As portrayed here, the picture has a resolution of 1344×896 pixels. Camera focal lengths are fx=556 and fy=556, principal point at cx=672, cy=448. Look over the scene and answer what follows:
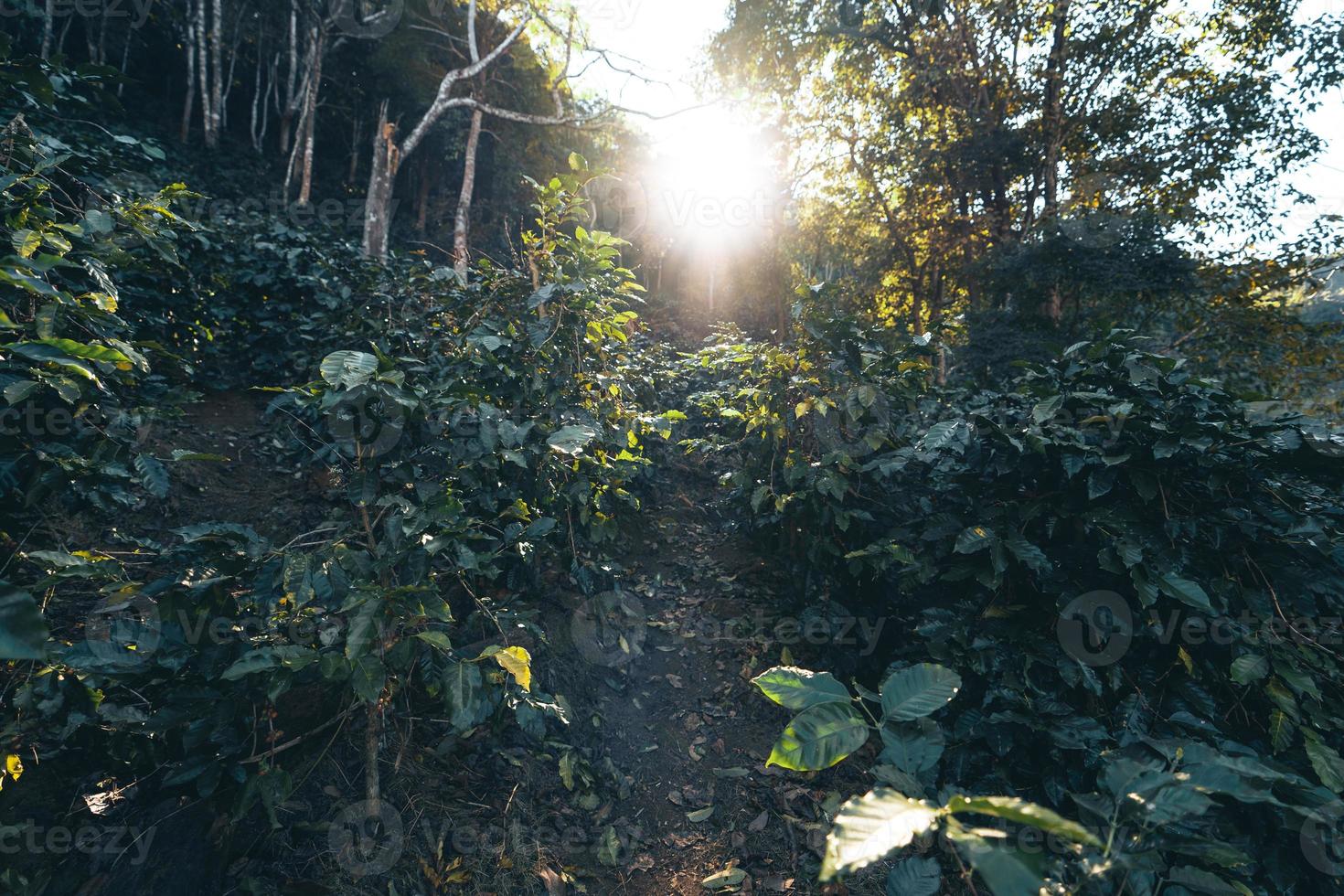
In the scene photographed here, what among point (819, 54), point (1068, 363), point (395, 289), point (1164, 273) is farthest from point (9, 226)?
point (819, 54)

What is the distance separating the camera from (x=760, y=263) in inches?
657

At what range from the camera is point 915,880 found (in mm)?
1023

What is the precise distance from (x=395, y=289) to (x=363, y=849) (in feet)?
10.9

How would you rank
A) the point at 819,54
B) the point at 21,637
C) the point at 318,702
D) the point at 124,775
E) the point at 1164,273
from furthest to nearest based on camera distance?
the point at 819,54 → the point at 1164,273 → the point at 318,702 → the point at 124,775 → the point at 21,637

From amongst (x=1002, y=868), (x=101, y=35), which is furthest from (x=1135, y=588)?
(x=101, y=35)

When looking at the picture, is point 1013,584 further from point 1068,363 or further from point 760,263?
point 760,263

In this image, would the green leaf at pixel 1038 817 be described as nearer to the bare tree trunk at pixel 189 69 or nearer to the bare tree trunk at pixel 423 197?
the bare tree trunk at pixel 423 197

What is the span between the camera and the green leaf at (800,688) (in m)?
1.00
